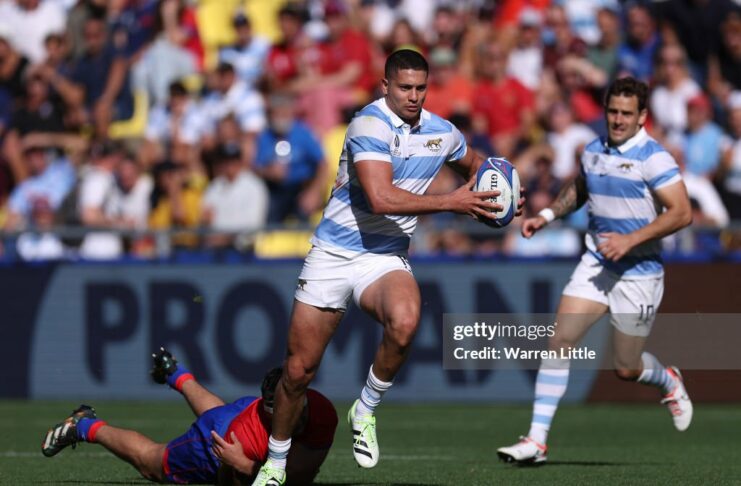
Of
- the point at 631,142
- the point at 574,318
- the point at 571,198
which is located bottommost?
the point at 574,318

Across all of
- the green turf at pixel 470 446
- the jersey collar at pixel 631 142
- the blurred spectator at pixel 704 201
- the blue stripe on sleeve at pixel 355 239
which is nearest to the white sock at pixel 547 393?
the green turf at pixel 470 446

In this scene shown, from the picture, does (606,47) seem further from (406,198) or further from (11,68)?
(406,198)

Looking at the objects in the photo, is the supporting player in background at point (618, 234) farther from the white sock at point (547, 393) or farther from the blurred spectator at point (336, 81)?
the blurred spectator at point (336, 81)

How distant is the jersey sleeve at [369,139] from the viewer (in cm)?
834

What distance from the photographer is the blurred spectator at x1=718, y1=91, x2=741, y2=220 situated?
16250mm

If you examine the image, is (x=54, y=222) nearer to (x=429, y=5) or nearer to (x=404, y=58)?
(x=429, y=5)

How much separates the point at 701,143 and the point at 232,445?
31.8 feet

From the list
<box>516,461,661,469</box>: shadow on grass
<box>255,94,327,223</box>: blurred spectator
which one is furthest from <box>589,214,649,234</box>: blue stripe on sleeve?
<box>255,94,327,223</box>: blurred spectator

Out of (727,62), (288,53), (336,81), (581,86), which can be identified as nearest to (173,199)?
(336,81)

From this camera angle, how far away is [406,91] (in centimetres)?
843

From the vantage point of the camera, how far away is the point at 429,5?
1989cm

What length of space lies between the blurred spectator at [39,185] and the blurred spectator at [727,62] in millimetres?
7868

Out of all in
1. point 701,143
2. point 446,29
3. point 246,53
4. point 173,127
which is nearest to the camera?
point 701,143

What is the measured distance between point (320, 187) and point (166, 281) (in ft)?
7.06
